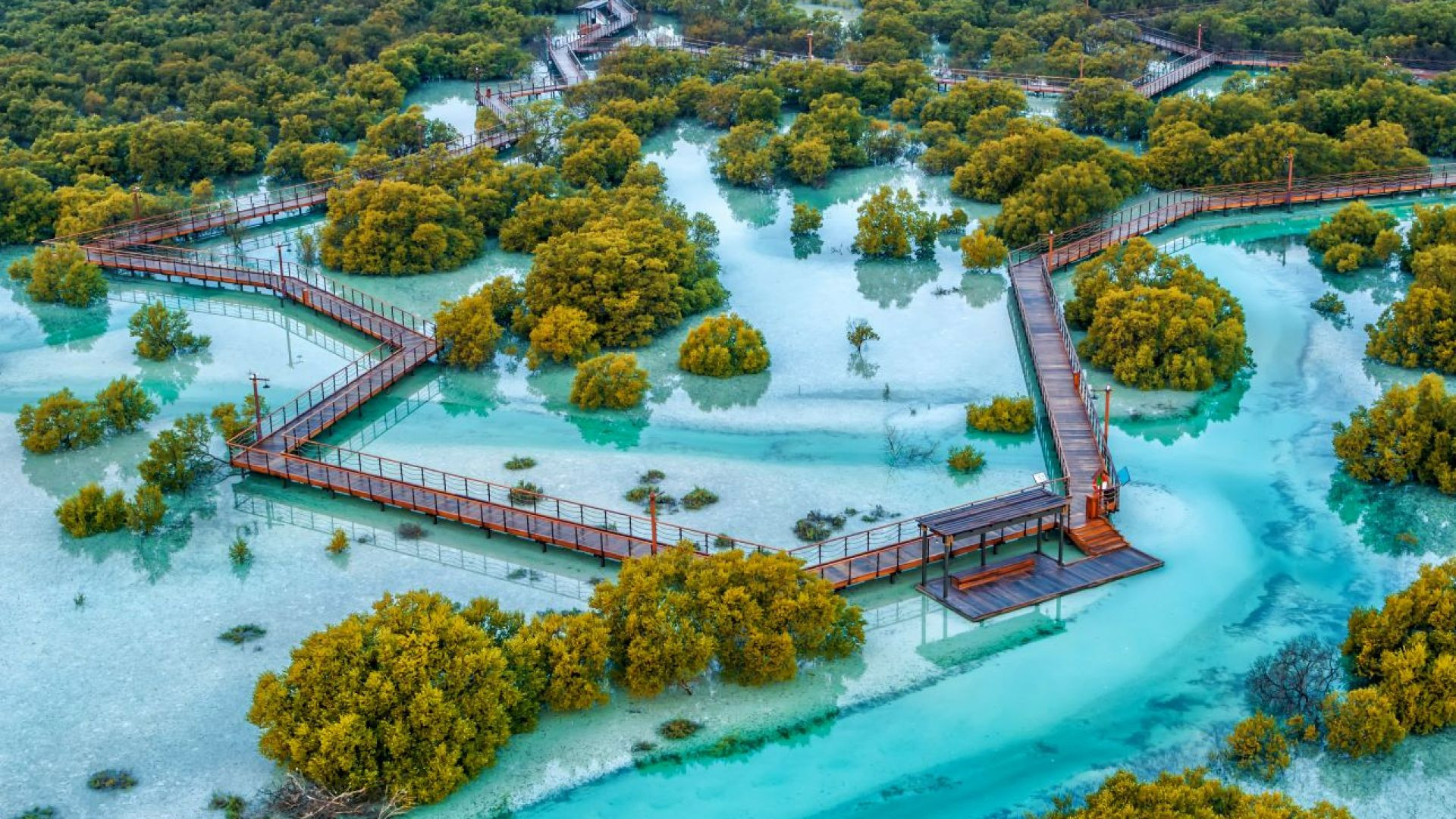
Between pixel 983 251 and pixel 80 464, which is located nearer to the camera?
pixel 80 464

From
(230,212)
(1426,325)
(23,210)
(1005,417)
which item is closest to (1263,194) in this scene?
(1426,325)

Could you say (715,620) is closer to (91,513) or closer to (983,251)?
(91,513)

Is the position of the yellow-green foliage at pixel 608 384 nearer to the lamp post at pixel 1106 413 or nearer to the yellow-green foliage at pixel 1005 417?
the yellow-green foliage at pixel 1005 417

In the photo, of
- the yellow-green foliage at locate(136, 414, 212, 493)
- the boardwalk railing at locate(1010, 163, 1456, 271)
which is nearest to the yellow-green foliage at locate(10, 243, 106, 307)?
the yellow-green foliage at locate(136, 414, 212, 493)

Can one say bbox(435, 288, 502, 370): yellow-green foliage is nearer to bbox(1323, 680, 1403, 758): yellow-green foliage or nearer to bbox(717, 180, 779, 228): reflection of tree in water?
bbox(717, 180, 779, 228): reflection of tree in water

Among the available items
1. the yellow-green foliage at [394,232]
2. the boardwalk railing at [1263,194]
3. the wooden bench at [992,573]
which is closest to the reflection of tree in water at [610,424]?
the wooden bench at [992,573]
